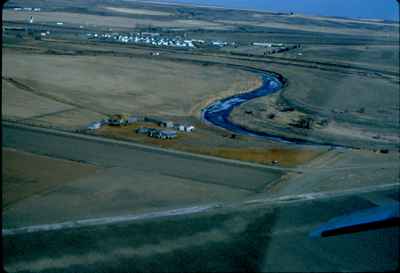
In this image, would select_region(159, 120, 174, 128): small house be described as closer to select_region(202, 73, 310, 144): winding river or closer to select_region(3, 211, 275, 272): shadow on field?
select_region(202, 73, 310, 144): winding river

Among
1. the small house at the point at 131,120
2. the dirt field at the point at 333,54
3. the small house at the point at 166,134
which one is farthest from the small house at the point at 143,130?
the dirt field at the point at 333,54

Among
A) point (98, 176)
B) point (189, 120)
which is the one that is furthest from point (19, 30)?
point (98, 176)

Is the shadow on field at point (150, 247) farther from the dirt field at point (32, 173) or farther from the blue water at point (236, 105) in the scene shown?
the blue water at point (236, 105)

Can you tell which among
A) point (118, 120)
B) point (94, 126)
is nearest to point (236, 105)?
point (118, 120)

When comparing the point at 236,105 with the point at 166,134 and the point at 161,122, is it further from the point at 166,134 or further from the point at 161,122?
the point at 166,134

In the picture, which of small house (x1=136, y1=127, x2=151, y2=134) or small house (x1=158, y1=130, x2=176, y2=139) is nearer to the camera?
small house (x1=158, y1=130, x2=176, y2=139)

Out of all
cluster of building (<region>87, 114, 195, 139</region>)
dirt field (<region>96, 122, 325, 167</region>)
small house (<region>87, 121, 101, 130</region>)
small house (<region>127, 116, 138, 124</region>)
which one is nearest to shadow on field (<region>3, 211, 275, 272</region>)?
dirt field (<region>96, 122, 325, 167</region>)

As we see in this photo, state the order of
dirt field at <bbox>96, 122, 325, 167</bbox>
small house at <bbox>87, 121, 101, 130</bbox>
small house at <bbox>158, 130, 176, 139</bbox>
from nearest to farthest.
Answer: dirt field at <bbox>96, 122, 325, 167</bbox> → small house at <bbox>158, 130, 176, 139</bbox> → small house at <bbox>87, 121, 101, 130</bbox>
